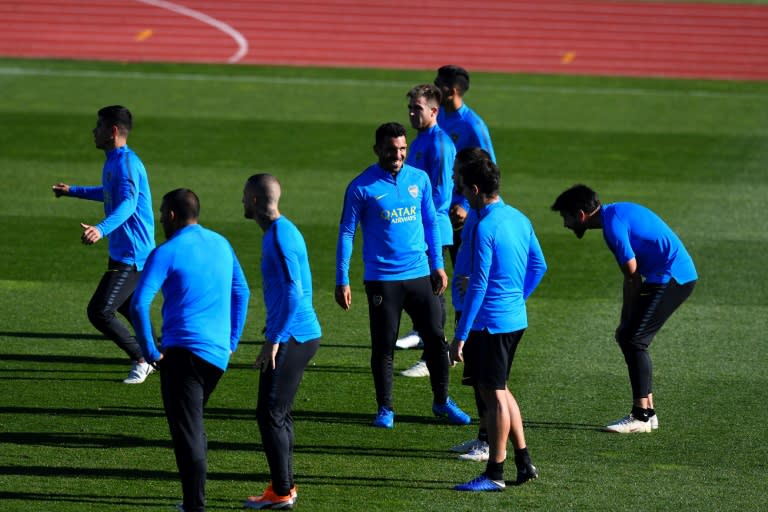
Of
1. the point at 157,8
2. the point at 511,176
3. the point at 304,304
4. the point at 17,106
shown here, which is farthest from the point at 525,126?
the point at 304,304

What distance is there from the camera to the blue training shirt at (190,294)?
720 cm

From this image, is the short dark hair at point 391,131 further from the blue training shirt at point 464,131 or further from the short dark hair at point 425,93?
the blue training shirt at point 464,131

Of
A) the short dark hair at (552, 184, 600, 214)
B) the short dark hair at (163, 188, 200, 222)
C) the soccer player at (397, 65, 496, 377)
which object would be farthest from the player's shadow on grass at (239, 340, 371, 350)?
the short dark hair at (163, 188, 200, 222)

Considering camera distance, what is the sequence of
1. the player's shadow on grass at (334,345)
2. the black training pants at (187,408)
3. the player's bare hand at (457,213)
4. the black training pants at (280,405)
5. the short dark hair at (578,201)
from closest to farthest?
the black training pants at (187,408) → the black training pants at (280,405) → the short dark hair at (578,201) → the player's bare hand at (457,213) → the player's shadow on grass at (334,345)

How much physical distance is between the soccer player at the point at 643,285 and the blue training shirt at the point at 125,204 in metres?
3.36

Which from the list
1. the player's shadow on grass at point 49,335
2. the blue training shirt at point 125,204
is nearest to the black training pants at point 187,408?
the blue training shirt at point 125,204

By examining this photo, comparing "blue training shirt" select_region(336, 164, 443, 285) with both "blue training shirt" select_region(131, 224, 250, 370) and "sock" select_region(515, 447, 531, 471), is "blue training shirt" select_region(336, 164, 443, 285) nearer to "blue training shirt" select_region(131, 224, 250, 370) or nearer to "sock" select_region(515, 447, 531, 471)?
"sock" select_region(515, 447, 531, 471)

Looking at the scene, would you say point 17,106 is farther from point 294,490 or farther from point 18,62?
point 294,490

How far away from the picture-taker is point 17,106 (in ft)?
79.7

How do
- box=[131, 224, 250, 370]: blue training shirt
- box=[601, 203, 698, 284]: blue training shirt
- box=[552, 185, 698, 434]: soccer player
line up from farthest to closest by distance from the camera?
box=[552, 185, 698, 434]: soccer player → box=[601, 203, 698, 284]: blue training shirt → box=[131, 224, 250, 370]: blue training shirt

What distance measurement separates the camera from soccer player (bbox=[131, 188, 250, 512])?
7277mm

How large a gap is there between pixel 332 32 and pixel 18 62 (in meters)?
7.71

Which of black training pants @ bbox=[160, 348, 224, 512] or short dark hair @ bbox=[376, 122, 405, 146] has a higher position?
short dark hair @ bbox=[376, 122, 405, 146]

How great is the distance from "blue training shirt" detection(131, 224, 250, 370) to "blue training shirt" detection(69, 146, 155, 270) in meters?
3.00
